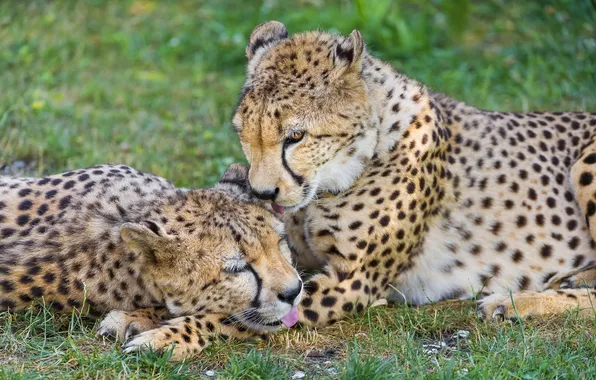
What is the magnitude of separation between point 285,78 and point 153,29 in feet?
17.2

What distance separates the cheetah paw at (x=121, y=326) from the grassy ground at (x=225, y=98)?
0.27ft

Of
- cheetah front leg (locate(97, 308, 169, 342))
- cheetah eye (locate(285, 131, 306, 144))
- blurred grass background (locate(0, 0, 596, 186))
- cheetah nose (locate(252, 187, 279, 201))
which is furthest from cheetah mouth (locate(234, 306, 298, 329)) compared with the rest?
blurred grass background (locate(0, 0, 596, 186))

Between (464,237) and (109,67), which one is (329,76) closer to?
(464,237)

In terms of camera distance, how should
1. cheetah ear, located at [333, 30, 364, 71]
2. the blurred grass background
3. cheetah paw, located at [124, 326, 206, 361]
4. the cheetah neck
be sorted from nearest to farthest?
cheetah paw, located at [124, 326, 206, 361] < cheetah ear, located at [333, 30, 364, 71] < the cheetah neck < the blurred grass background

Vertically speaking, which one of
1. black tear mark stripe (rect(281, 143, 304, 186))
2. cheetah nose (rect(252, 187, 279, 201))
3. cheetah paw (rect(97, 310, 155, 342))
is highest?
black tear mark stripe (rect(281, 143, 304, 186))

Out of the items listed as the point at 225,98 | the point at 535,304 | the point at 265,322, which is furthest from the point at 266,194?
the point at 225,98

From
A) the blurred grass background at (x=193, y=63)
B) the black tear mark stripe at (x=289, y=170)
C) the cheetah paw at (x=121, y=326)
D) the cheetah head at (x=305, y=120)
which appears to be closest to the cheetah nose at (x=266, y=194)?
the cheetah head at (x=305, y=120)

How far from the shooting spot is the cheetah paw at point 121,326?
13.2 ft

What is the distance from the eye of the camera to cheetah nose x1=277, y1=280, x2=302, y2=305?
13.0 ft

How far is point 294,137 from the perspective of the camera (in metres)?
4.23

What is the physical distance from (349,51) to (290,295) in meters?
1.20

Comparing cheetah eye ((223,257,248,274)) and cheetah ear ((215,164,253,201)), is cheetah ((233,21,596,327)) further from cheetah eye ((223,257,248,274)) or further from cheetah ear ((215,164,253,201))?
cheetah eye ((223,257,248,274))

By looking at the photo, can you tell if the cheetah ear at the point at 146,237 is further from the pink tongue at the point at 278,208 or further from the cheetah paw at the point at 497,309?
the cheetah paw at the point at 497,309

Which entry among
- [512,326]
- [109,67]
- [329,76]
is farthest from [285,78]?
[109,67]
